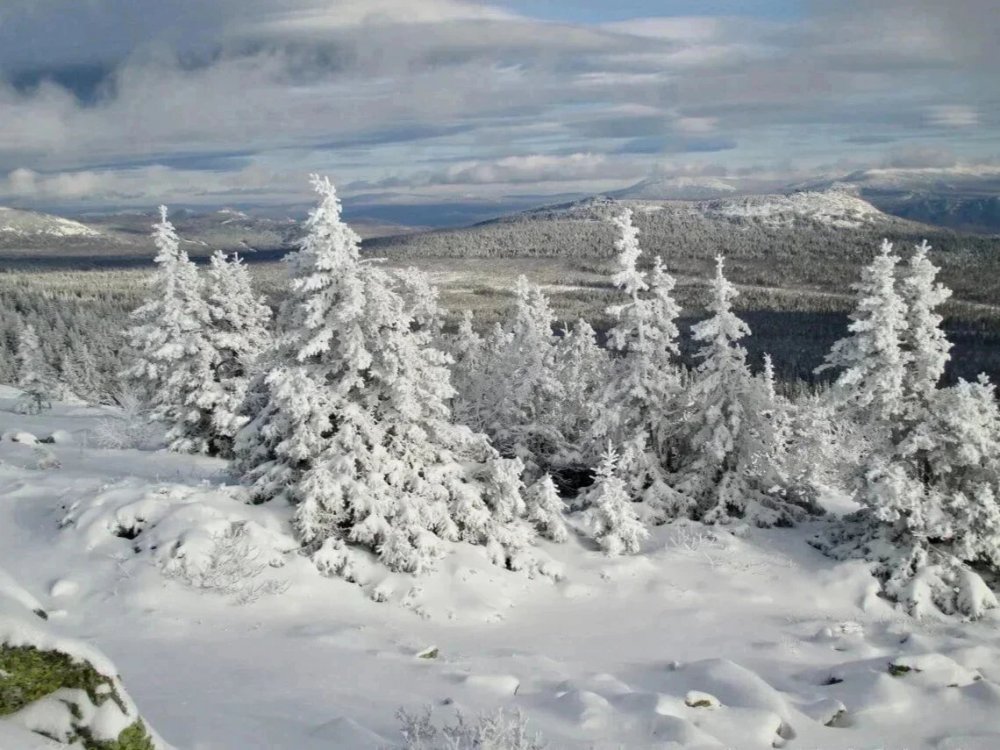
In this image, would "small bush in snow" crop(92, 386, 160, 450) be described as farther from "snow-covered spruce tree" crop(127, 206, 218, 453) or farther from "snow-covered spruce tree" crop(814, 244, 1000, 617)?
"snow-covered spruce tree" crop(814, 244, 1000, 617)

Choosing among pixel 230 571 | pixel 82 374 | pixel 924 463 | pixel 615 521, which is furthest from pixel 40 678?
pixel 82 374

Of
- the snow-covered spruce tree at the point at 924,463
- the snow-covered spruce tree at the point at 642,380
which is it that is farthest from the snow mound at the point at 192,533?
Result: the snow-covered spruce tree at the point at 924,463

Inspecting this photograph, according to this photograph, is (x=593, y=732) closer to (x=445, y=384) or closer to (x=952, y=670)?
(x=952, y=670)

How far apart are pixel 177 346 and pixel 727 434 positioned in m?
21.7

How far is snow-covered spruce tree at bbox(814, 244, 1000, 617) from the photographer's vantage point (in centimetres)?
2192

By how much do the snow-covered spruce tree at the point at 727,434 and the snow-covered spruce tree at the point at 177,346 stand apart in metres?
19.8

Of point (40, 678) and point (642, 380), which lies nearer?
point (40, 678)

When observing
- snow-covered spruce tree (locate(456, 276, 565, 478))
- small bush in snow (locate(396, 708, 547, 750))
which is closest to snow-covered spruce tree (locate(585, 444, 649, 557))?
snow-covered spruce tree (locate(456, 276, 565, 478))

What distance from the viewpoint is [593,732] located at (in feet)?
34.3

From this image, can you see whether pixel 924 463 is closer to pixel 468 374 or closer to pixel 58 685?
pixel 468 374

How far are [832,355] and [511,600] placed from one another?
13.8m

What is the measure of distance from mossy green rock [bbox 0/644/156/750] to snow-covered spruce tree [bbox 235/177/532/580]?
37.3 feet

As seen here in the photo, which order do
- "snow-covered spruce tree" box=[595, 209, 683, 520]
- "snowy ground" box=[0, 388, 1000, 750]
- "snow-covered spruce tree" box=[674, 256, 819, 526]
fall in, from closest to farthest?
1. "snowy ground" box=[0, 388, 1000, 750]
2. "snow-covered spruce tree" box=[674, 256, 819, 526]
3. "snow-covered spruce tree" box=[595, 209, 683, 520]

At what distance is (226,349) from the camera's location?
30547mm
